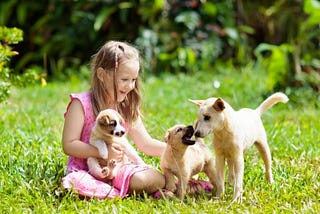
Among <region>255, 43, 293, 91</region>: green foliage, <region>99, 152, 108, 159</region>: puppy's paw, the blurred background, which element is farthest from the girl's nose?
the blurred background

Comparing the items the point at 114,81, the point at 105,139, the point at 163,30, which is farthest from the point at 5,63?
the point at 163,30

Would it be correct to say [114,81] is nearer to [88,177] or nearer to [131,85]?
[131,85]

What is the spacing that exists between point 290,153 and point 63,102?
3529mm

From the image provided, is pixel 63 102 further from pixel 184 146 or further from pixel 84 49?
pixel 184 146

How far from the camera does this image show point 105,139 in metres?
4.48

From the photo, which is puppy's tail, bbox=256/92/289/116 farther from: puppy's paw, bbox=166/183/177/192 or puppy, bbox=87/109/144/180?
puppy, bbox=87/109/144/180

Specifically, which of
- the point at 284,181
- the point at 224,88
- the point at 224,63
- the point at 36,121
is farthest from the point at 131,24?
the point at 284,181

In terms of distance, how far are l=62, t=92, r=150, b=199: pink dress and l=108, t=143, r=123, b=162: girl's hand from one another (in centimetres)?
8

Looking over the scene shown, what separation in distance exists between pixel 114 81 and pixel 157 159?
2.91 ft

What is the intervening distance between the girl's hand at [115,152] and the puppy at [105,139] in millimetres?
25

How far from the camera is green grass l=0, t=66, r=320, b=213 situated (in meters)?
4.19

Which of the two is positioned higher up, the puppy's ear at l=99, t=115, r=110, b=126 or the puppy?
the puppy's ear at l=99, t=115, r=110, b=126

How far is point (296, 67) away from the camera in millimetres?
8398

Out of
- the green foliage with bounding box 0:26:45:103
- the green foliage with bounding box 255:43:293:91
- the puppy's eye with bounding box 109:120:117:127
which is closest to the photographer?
the puppy's eye with bounding box 109:120:117:127
